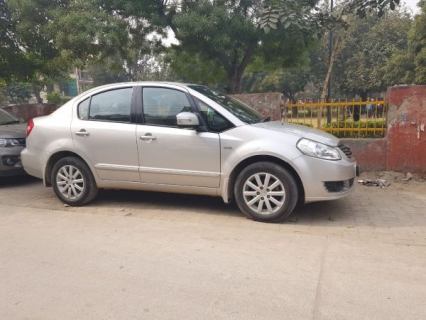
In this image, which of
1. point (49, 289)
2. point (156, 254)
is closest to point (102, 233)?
point (156, 254)

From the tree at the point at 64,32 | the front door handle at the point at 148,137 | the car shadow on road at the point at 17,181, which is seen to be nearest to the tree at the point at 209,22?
the tree at the point at 64,32

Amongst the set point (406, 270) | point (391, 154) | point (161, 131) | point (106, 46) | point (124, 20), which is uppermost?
point (124, 20)

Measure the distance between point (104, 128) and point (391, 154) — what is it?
4.89 m

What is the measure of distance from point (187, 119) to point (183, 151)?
0.42 meters

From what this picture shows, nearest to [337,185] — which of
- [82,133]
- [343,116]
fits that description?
[82,133]

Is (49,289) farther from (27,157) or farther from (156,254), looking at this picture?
(27,157)

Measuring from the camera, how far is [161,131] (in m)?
4.87

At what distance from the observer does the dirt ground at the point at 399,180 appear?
247 inches

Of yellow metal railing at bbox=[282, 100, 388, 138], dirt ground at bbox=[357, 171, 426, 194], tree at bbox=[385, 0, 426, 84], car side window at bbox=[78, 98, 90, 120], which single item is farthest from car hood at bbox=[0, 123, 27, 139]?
tree at bbox=[385, 0, 426, 84]

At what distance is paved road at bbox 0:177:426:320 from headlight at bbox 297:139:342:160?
2.69 feet

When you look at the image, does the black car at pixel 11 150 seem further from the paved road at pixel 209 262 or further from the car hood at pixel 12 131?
the paved road at pixel 209 262

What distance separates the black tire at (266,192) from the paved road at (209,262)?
0.16 meters

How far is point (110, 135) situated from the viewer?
5066mm

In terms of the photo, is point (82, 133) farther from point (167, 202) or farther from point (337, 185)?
point (337, 185)
